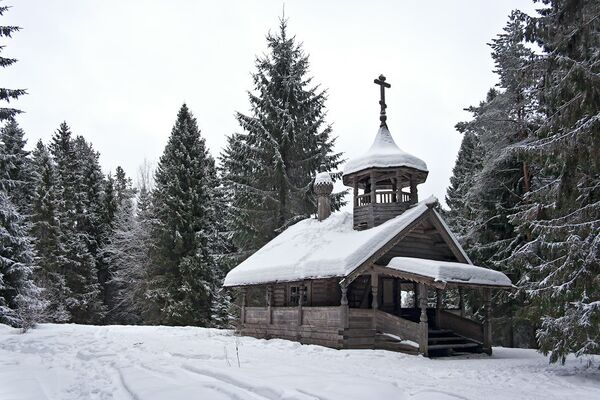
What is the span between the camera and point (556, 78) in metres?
11.2

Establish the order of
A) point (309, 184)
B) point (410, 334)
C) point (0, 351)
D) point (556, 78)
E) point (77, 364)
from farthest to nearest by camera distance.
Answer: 1. point (309, 184)
2. point (410, 334)
3. point (0, 351)
4. point (77, 364)
5. point (556, 78)

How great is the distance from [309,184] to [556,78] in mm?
21623

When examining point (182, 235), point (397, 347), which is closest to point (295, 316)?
point (397, 347)

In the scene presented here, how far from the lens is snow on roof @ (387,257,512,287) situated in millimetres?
16172

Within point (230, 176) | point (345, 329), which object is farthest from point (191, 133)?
point (345, 329)

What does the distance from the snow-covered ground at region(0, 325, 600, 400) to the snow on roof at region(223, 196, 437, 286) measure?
2789 mm

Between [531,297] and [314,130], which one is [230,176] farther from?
[531,297]

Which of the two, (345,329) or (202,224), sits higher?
(202,224)

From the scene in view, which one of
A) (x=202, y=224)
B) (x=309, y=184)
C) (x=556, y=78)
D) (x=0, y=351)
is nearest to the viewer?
(x=556, y=78)

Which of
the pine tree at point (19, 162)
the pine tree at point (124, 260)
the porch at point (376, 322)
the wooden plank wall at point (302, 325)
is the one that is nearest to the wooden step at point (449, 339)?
the porch at point (376, 322)

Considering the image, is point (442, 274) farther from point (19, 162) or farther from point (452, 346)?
point (19, 162)

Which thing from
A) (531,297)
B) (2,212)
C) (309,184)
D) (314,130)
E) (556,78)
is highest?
(314,130)

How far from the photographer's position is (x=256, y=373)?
10211 mm

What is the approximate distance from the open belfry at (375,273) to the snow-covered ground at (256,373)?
1.24 meters
